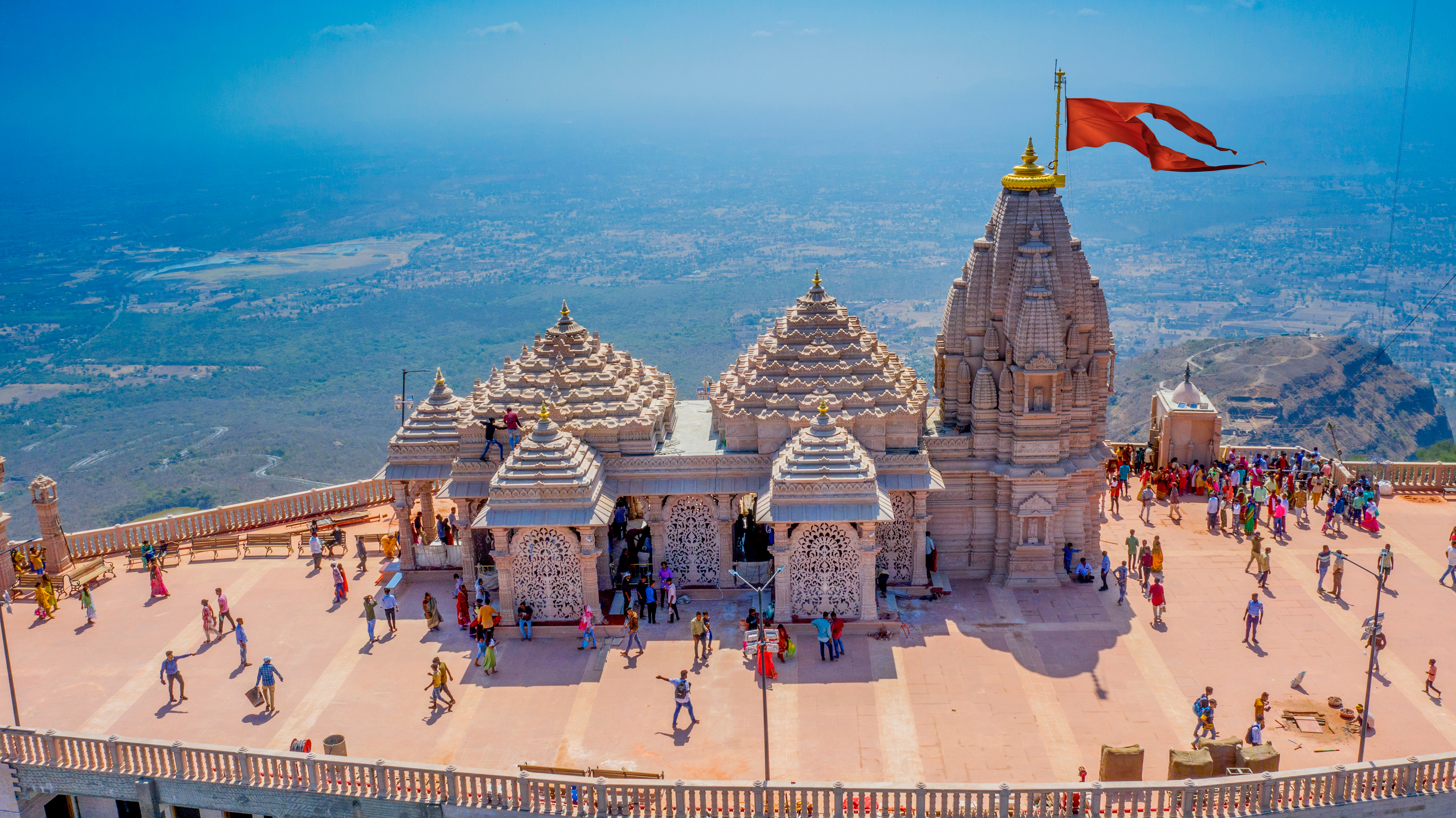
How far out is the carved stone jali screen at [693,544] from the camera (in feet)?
106

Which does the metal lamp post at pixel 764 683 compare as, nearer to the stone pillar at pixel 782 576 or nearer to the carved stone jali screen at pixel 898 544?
the stone pillar at pixel 782 576

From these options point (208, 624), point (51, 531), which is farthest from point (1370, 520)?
point (51, 531)

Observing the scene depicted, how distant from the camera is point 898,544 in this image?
1286 inches

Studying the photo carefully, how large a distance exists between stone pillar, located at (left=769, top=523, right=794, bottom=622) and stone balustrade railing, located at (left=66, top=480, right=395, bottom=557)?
40.2 feet

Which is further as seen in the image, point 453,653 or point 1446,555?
point 1446,555

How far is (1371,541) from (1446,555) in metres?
1.91

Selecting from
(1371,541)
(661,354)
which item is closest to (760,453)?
(1371,541)

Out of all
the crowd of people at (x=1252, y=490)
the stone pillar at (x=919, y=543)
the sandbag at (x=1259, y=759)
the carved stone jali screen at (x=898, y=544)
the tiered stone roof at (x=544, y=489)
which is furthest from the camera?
the crowd of people at (x=1252, y=490)

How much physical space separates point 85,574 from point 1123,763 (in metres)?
28.5

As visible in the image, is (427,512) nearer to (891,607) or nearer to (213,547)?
(213,547)

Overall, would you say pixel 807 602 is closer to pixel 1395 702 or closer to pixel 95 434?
pixel 1395 702

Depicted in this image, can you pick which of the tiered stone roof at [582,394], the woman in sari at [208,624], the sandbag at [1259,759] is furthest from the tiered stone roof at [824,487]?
the woman in sari at [208,624]

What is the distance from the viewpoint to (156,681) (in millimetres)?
28828

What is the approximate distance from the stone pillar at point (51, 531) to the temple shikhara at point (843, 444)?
31.5ft
